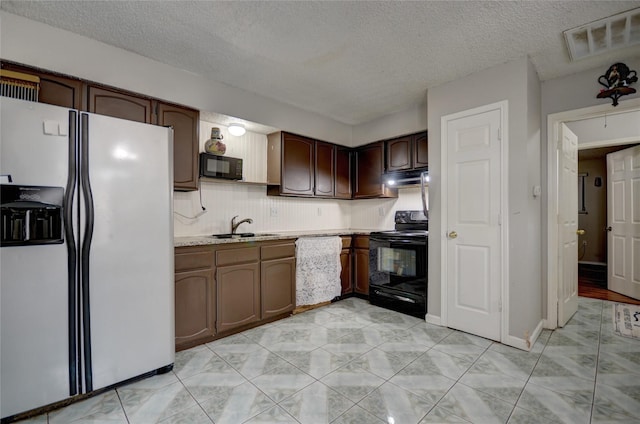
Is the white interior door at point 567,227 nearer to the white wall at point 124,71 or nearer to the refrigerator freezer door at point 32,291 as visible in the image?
the white wall at point 124,71

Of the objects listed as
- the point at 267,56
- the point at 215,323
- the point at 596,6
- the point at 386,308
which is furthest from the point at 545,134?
the point at 215,323

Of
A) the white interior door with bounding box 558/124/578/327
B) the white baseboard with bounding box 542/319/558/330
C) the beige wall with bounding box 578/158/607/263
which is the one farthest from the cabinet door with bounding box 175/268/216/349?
the beige wall with bounding box 578/158/607/263

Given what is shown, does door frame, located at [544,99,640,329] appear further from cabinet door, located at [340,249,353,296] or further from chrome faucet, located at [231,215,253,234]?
chrome faucet, located at [231,215,253,234]

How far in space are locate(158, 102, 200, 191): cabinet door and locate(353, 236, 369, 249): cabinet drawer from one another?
212cm

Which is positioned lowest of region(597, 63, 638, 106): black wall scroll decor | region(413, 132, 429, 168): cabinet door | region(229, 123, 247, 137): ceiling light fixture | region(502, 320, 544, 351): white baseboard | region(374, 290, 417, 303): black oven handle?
region(502, 320, 544, 351): white baseboard

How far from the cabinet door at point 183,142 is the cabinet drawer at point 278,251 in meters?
0.92

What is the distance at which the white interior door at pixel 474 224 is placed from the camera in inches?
102

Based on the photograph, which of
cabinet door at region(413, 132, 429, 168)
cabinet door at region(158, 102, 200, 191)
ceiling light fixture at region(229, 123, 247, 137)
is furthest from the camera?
cabinet door at region(413, 132, 429, 168)

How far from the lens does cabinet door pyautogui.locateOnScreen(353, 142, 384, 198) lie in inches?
156

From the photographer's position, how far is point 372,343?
2551mm

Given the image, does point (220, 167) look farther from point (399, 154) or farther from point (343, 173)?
point (399, 154)

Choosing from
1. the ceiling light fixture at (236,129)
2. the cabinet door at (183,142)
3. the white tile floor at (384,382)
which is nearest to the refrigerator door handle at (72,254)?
the white tile floor at (384,382)

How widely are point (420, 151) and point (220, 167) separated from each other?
2.29 metres

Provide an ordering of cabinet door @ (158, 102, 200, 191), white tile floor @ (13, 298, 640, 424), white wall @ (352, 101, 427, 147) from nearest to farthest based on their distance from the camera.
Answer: white tile floor @ (13, 298, 640, 424)
cabinet door @ (158, 102, 200, 191)
white wall @ (352, 101, 427, 147)
